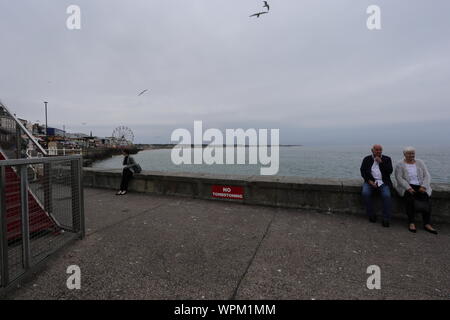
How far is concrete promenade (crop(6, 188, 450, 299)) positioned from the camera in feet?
7.26

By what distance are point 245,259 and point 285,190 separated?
8.71 feet

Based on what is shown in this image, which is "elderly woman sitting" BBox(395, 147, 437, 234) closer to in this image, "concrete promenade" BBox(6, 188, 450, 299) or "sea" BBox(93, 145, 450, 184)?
"concrete promenade" BBox(6, 188, 450, 299)

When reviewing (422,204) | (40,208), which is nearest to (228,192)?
(40,208)

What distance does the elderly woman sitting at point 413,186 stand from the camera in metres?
3.80

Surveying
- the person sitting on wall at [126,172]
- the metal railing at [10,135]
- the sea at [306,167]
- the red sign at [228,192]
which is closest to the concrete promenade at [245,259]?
the red sign at [228,192]

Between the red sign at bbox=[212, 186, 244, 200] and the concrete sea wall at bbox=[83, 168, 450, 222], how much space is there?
26 mm

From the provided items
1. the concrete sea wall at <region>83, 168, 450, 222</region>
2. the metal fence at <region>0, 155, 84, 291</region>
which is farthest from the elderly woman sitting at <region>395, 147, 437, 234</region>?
the metal fence at <region>0, 155, 84, 291</region>

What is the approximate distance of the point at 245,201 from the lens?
548 centimetres

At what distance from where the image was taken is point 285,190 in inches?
202

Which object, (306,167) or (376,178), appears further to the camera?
(306,167)

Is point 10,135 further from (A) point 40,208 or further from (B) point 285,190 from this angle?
(B) point 285,190

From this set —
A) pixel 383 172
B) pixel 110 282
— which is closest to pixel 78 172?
pixel 110 282

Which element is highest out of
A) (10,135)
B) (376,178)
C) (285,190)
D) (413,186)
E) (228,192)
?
(10,135)
